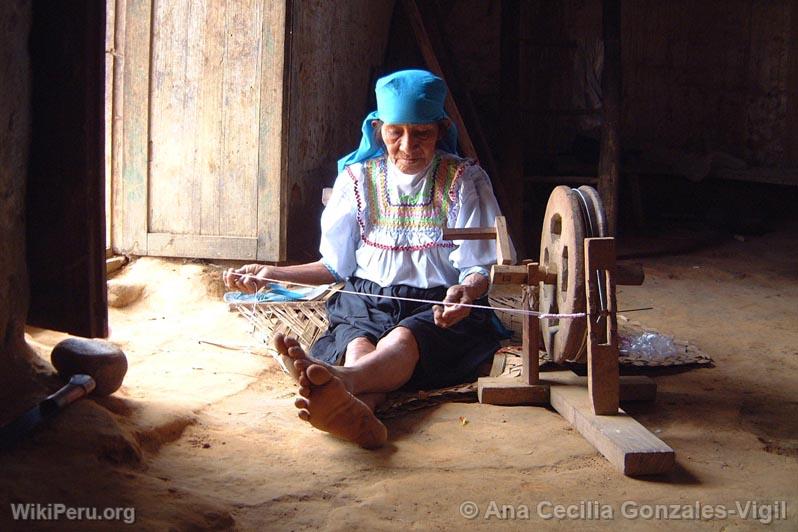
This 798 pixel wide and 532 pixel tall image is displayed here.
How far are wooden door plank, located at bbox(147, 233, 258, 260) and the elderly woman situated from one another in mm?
1340

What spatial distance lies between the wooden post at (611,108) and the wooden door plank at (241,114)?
3.16 m

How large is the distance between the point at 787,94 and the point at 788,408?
6.28 m

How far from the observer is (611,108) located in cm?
684

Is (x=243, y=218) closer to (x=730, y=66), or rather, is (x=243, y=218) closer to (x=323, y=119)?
(x=323, y=119)

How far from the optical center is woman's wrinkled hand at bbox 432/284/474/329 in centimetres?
299

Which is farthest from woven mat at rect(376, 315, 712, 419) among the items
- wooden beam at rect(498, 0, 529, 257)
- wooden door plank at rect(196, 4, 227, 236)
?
wooden beam at rect(498, 0, 529, 257)

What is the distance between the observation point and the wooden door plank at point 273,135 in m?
4.75

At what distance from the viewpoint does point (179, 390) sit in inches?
128

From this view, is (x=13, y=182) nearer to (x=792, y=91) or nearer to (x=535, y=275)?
(x=535, y=275)

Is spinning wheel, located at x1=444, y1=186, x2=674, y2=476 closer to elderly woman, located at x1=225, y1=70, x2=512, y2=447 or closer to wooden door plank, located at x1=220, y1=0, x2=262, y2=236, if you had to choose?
elderly woman, located at x1=225, y1=70, x2=512, y2=447

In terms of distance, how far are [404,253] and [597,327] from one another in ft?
3.29

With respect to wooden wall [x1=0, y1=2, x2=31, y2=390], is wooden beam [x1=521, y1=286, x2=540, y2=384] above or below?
below

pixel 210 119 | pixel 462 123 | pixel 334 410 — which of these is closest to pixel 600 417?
pixel 334 410

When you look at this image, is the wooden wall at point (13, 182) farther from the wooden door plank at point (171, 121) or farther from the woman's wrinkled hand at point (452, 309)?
the wooden door plank at point (171, 121)
